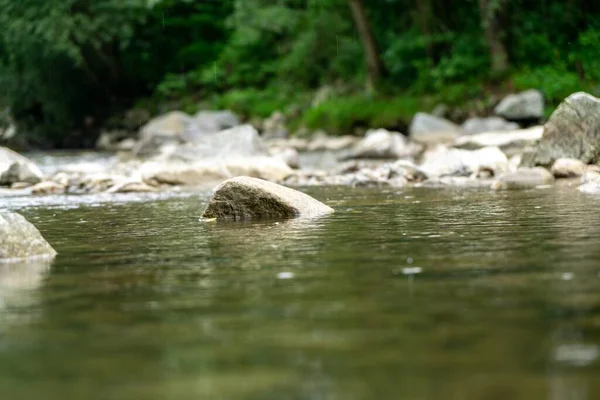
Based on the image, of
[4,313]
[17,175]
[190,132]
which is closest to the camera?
[4,313]

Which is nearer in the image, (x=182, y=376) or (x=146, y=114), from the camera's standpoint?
(x=182, y=376)

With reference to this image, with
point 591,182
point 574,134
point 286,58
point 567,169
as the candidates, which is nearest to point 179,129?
point 286,58

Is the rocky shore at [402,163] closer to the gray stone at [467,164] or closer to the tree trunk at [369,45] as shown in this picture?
the gray stone at [467,164]

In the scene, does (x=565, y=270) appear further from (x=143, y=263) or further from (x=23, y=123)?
(x=23, y=123)

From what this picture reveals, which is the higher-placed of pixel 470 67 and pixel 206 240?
pixel 470 67

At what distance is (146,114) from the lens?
129ft

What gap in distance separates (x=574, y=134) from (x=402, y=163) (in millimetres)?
2262

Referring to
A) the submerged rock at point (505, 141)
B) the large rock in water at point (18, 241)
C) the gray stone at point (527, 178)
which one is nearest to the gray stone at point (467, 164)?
the gray stone at point (527, 178)

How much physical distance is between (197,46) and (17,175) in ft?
88.7

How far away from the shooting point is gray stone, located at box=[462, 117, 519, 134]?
23547 millimetres

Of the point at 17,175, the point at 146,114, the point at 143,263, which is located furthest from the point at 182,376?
the point at 146,114

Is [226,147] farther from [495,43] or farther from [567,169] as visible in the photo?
[495,43]

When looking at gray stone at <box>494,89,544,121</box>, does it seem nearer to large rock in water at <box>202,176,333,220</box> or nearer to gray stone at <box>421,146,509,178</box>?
gray stone at <box>421,146,509,178</box>

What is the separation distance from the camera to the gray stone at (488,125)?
77.3 ft
